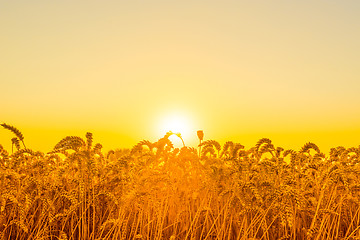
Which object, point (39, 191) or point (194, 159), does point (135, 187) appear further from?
point (194, 159)

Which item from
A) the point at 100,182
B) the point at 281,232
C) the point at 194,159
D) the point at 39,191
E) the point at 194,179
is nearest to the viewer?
the point at 39,191

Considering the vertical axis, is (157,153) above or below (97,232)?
above

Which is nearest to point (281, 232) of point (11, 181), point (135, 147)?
point (135, 147)

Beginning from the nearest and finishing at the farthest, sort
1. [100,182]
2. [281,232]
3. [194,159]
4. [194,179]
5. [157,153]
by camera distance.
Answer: [100,182] < [281,232] < [157,153] < [194,159] < [194,179]

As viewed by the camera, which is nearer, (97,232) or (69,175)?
(97,232)

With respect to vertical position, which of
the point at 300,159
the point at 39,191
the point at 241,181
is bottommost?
the point at 39,191

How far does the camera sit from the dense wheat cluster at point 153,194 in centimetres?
463

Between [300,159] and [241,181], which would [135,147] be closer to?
[241,181]

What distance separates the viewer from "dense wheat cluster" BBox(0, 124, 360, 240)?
15.2ft

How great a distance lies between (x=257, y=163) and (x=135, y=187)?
1755mm

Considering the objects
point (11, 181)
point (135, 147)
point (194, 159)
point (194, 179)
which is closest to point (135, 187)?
point (135, 147)

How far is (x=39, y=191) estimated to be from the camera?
4.66m

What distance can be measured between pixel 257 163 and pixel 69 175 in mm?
2609

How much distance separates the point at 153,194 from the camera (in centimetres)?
549
